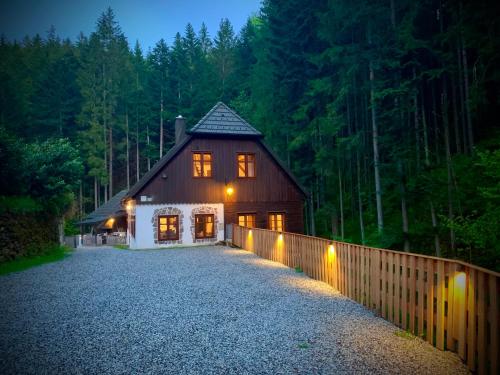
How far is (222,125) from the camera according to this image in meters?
20.0

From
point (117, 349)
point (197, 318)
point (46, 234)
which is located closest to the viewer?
point (117, 349)

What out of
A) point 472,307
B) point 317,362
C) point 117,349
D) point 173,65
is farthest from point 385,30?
point 173,65

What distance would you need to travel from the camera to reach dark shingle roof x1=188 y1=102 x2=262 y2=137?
19491 mm

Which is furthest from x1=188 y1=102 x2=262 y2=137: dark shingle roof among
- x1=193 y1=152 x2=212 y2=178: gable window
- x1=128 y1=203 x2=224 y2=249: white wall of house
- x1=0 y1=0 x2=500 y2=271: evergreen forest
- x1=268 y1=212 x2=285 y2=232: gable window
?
x1=268 y1=212 x2=285 y2=232: gable window

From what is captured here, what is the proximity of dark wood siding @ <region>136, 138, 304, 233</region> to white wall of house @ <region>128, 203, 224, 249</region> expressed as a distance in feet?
1.20

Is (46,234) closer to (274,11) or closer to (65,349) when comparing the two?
(65,349)

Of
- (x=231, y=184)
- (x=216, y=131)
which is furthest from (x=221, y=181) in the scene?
(x=216, y=131)

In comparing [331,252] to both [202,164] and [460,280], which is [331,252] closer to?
[460,280]

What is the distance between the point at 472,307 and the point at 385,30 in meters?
13.2

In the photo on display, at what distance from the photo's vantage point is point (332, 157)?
1964 centimetres

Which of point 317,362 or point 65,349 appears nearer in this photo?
point 317,362

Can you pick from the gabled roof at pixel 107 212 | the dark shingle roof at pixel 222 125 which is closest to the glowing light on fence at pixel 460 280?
the dark shingle roof at pixel 222 125

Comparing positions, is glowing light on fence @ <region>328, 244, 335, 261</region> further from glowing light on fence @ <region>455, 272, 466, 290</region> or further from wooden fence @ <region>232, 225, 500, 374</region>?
glowing light on fence @ <region>455, 272, 466, 290</region>

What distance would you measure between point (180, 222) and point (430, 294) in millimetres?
15616
